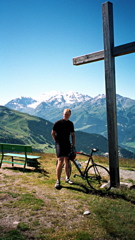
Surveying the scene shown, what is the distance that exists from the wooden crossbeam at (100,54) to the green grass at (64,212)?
4.16m

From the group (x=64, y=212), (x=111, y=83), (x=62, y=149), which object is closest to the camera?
(x=64, y=212)

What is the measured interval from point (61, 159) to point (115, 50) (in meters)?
3.87

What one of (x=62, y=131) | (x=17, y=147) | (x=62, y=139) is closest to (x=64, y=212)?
(x=62, y=139)

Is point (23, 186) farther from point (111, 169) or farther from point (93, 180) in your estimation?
point (111, 169)

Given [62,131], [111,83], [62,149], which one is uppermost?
[111,83]

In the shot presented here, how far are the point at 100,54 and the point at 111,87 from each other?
1.24m

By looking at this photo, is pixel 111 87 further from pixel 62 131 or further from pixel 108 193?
pixel 108 193

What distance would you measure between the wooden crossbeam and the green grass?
4.16 m

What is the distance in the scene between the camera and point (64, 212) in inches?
188

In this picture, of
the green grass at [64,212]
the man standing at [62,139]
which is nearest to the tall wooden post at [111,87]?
the green grass at [64,212]

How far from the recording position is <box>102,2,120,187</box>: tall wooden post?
261 inches

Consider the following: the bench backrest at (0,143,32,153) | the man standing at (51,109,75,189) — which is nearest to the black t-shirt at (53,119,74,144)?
the man standing at (51,109,75,189)

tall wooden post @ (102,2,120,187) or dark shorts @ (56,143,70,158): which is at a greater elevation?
tall wooden post @ (102,2,120,187)

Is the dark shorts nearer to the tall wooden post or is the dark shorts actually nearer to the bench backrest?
the tall wooden post
